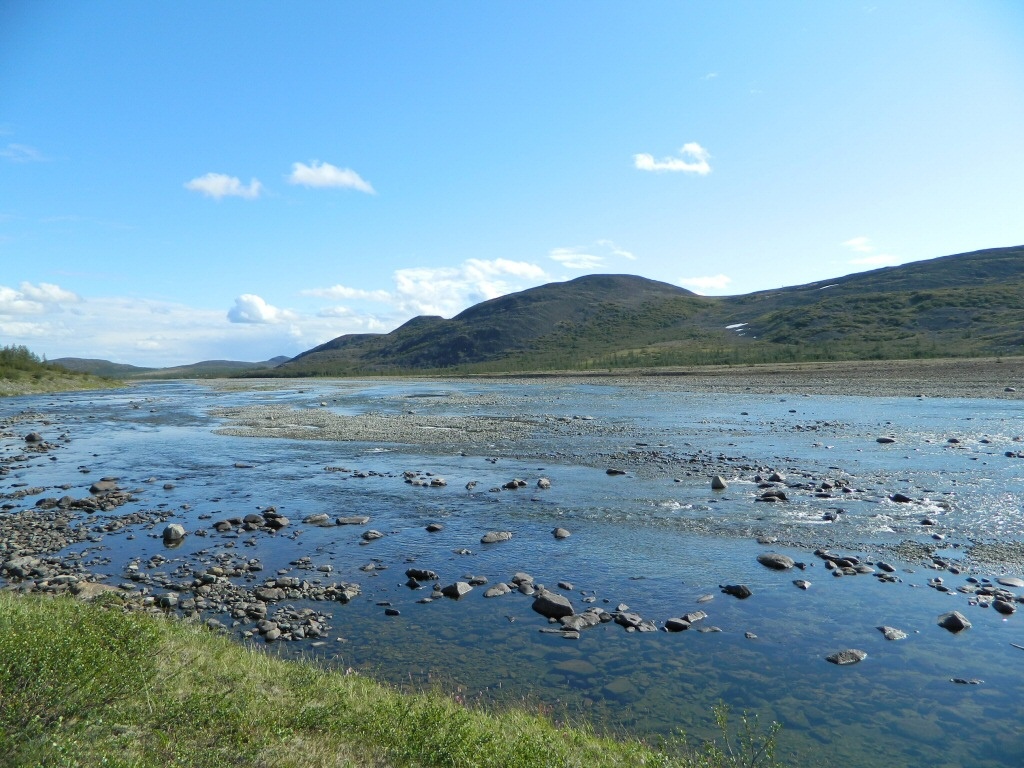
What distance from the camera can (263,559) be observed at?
12.8m

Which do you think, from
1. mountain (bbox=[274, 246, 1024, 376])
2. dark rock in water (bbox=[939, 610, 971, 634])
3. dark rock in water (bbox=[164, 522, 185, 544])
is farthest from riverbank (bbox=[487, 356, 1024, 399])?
dark rock in water (bbox=[164, 522, 185, 544])

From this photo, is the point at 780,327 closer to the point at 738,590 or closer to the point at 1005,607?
the point at 1005,607

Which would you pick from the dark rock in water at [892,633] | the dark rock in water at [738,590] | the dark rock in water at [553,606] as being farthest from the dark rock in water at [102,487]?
the dark rock in water at [892,633]

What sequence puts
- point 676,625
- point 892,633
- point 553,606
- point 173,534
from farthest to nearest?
point 173,534
point 553,606
point 676,625
point 892,633

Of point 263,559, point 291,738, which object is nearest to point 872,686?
point 291,738

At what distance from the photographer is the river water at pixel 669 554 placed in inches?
296

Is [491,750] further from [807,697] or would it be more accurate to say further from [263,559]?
[263,559]

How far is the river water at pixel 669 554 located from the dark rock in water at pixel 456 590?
233 millimetres

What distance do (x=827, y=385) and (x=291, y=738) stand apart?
5354cm

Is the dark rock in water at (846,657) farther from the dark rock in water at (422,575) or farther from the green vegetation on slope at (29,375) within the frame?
the green vegetation on slope at (29,375)

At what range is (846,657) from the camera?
8.43 metres

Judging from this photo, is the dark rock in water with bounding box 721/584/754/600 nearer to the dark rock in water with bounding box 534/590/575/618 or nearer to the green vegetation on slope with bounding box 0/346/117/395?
the dark rock in water with bounding box 534/590/575/618

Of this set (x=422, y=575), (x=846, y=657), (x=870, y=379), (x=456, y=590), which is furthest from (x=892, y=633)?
(x=870, y=379)

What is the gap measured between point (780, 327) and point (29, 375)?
119737 millimetres
